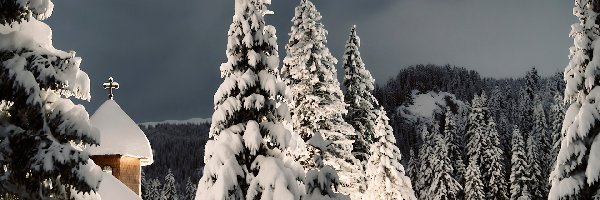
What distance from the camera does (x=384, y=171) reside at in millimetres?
36844

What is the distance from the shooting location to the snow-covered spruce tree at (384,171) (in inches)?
1448

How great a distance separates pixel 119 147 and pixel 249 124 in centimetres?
1512

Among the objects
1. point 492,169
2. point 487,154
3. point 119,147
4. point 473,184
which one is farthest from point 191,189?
point 119,147

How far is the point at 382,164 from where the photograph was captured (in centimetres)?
3703

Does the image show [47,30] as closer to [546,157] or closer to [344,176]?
[344,176]

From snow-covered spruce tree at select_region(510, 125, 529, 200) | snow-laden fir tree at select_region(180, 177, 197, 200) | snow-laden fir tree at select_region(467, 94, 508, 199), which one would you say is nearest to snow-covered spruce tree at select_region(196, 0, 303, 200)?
snow-covered spruce tree at select_region(510, 125, 529, 200)

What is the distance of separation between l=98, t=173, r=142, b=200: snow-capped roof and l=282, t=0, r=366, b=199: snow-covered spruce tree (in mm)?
6841

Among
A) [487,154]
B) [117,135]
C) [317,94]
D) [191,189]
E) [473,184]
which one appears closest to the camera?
[317,94]

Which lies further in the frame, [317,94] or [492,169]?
[492,169]

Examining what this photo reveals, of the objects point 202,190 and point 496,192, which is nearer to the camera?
point 202,190

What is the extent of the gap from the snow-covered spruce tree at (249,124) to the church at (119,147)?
45.3 ft

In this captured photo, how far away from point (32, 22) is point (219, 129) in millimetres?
6526

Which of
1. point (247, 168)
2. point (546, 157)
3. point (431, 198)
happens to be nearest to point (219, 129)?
point (247, 168)

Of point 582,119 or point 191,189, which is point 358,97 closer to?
point 582,119
